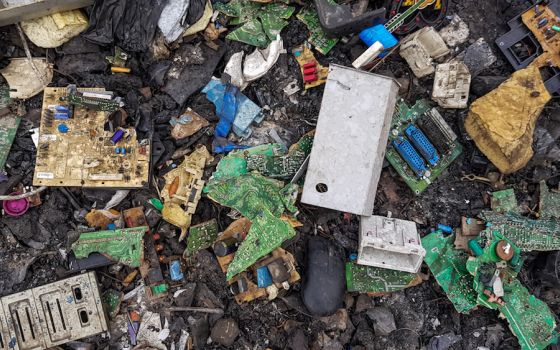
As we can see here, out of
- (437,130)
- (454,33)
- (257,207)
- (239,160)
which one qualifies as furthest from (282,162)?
(454,33)

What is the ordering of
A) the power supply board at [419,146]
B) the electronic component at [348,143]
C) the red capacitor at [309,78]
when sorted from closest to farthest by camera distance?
the electronic component at [348,143], the power supply board at [419,146], the red capacitor at [309,78]

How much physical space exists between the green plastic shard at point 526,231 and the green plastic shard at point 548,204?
0.38ft

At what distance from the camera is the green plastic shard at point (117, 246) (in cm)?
609

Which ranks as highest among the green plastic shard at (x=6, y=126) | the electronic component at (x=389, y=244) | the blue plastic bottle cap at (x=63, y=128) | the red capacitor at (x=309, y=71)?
the green plastic shard at (x=6, y=126)

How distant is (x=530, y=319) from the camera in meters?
5.95

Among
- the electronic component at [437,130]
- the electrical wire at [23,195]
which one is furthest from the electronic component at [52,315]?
the electronic component at [437,130]

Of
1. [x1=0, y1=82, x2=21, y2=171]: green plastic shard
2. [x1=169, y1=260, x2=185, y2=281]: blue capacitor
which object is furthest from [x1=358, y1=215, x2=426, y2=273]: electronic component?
[x1=0, y1=82, x2=21, y2=171]: green plastic shard

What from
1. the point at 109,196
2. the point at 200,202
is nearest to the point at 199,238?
the point at 200,202

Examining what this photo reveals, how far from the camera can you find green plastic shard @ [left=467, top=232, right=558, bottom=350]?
5797 millimetres

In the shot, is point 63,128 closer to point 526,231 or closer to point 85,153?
point 85,153

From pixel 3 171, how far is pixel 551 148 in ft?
23.2

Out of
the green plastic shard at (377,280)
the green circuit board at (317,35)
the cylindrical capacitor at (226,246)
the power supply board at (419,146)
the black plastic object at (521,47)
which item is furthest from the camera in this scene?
the green circuit board at (317,35)

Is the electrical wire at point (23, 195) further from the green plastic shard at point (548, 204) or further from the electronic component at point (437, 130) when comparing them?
the green plastic shard at point (548, 204)

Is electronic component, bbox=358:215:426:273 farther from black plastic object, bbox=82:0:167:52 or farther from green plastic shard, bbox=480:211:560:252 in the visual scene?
black plastic object, bbox=82:0:167:52
